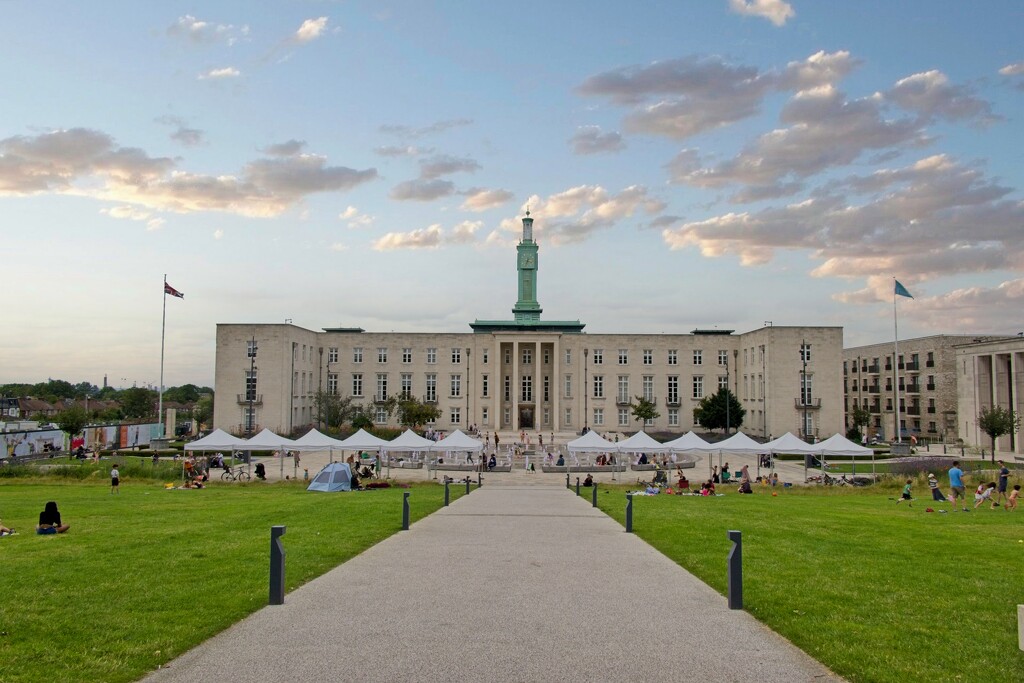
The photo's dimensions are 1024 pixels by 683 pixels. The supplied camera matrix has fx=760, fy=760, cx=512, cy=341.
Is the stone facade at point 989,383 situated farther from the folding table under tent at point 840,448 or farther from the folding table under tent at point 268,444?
the folding table under tent at point 268,444

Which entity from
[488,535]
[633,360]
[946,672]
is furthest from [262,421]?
Result: [946,672]

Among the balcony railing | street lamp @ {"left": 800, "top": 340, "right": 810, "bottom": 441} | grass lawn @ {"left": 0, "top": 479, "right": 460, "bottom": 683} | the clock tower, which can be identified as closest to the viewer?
grass lawn @ {"left": 0, "top": 479, "right": 460, "bottom": 683}

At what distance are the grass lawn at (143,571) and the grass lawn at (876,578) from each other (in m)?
6.51

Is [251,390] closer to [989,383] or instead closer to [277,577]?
[277,577]

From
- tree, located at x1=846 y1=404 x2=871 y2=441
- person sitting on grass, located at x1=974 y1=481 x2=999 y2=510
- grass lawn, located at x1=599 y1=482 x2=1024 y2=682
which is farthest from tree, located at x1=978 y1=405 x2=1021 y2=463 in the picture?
grass lawn, located at x1=599 y1=482 x2=1024 y2=682

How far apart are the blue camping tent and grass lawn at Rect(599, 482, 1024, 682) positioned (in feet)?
43.1

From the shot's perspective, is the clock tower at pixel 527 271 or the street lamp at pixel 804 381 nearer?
the street lamp at pixel 804 381

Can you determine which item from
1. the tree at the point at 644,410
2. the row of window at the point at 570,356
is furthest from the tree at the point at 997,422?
the tree at the point at 644,410

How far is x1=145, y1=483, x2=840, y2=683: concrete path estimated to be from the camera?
25.4 ft

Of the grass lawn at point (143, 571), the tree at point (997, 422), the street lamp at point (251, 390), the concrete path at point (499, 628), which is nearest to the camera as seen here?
the concrete path at point (499, 628)

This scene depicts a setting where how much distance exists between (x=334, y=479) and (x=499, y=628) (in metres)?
23.7

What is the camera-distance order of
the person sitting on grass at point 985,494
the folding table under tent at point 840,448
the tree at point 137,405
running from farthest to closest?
1. the tree at point 137,405
2. the folding table under tent at point 840,448
3. the person sitting on grass at point 985,494

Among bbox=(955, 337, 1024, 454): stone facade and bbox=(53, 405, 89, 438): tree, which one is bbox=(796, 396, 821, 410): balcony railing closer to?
bbox=(955, 337, 1024, 454): stone facade

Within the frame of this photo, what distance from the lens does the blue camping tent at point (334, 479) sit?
31.4 meters
